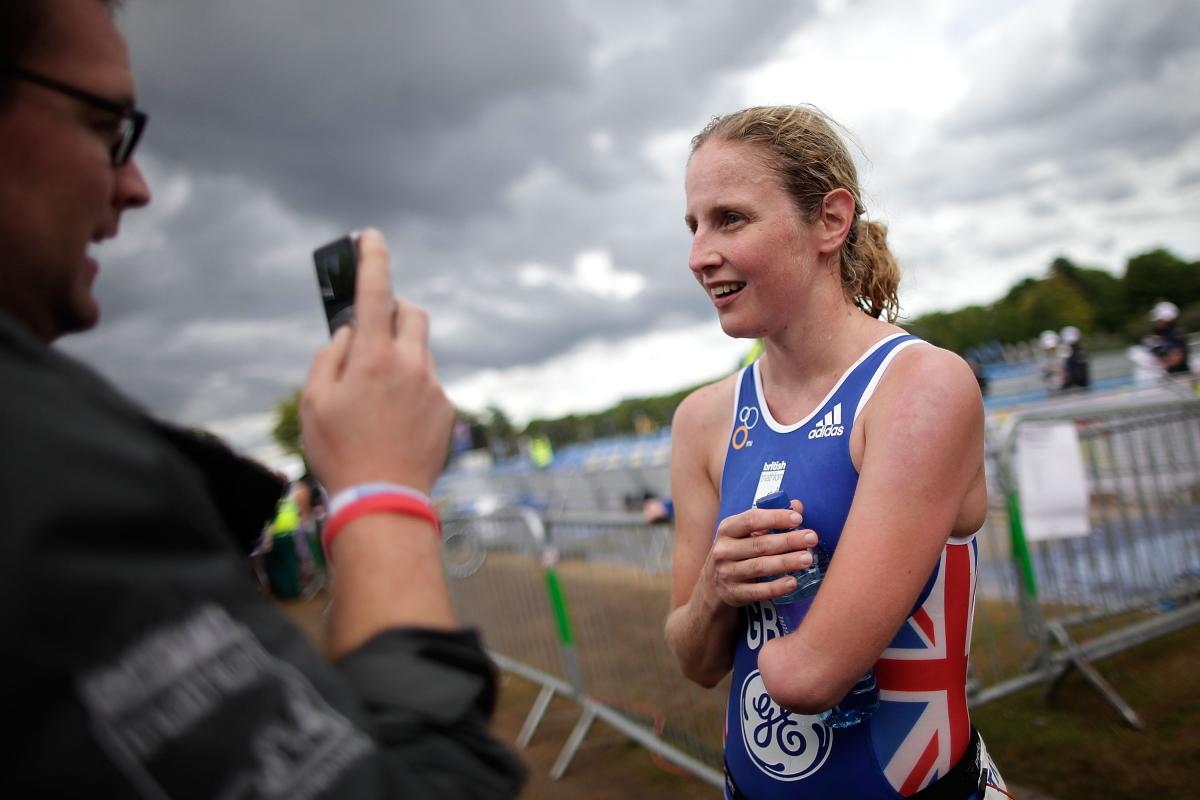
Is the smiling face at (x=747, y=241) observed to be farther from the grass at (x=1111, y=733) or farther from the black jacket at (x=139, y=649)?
the grass at (x=1111, y=733)

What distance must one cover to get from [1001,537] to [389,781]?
885 centimetres

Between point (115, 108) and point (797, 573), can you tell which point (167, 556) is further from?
point (797, 573)

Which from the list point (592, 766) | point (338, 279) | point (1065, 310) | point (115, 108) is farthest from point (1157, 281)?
point (115, 108)

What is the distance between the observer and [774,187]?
6.01 ft

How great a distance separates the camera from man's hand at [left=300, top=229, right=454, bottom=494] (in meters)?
0.87

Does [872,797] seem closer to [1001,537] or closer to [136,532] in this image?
[136,532]

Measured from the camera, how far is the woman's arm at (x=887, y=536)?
4.77 ft

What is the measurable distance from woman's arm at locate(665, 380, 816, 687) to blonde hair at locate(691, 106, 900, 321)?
497 millimetres

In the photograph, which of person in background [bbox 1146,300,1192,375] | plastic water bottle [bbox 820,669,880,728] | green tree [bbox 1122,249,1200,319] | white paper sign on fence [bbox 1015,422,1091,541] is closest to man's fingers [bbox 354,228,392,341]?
plastic water bottle [bbox 820,669,880,728]

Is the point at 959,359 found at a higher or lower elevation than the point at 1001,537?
higher

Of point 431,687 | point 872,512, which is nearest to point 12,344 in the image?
point 431,687

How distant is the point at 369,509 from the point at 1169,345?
14.4 m

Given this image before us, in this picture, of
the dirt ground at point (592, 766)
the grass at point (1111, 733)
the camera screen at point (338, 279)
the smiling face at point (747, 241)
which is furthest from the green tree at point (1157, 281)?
the camera screen at point (338, 279)

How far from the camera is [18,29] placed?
739 millimetres
